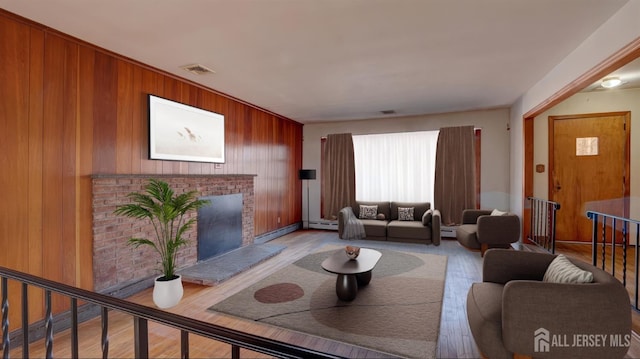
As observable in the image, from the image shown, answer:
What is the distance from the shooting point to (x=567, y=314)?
68.3 inches

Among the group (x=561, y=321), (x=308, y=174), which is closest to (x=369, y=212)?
(x=308, y=174)

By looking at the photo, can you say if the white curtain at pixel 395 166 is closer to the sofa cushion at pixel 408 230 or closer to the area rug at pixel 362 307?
the sofa cushion at pixel 408 230

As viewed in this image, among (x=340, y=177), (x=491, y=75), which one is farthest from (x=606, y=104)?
(x=340, y=177)

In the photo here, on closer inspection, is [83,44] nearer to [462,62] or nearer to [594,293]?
[462,62]

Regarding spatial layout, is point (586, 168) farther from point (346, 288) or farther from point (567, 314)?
point (346, 288)

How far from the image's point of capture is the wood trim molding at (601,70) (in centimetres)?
229

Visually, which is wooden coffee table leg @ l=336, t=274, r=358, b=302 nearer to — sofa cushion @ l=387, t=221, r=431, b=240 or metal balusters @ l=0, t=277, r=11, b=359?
metal balusters @ l=0, t=277, r=11, b=359

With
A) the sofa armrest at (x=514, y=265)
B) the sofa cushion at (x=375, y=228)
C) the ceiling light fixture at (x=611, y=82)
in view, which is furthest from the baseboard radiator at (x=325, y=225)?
the ceiling light fixture at (x=611, y=82)

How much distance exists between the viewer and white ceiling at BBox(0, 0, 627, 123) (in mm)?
2346

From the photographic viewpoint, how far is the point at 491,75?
3951mm

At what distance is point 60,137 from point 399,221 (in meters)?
5.36

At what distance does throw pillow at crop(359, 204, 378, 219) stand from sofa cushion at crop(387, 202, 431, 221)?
A: 373mm

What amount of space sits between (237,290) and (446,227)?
4608mm

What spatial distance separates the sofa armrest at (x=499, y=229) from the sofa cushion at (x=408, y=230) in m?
1.05
